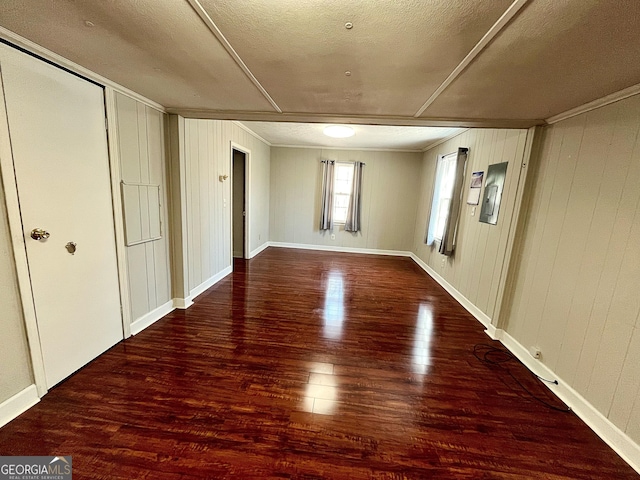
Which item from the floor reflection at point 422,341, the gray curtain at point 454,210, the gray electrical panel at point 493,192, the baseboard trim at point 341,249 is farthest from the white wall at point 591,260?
the baseboard trim at point 341,249

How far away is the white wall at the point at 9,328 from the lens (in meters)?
1.49

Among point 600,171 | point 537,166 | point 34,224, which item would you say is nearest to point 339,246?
point 537,166

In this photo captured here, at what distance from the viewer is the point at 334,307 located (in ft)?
11.0

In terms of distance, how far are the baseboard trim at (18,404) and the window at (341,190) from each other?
5398 millimetres

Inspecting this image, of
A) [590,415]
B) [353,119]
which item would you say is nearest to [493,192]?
[353,119]

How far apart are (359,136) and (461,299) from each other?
3198mm

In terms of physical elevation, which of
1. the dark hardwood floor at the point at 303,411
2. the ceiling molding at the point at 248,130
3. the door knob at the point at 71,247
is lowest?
the dark hardwood floor at the point at 303,411

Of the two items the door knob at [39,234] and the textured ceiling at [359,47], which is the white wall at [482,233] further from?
the door knob at [39,234]

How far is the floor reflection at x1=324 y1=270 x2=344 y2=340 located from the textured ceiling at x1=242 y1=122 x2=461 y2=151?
95.1 inches

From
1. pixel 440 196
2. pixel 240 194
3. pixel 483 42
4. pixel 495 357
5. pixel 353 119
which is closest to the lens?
pixel 483 42

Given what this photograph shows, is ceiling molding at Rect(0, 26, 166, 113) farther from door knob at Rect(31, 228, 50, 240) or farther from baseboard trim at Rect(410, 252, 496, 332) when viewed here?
baseboard trim at Rect(410, 252, 496, 332)

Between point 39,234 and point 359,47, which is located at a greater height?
point 359,47

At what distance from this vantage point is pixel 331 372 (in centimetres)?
212

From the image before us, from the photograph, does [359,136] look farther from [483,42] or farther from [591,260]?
[591,260]
